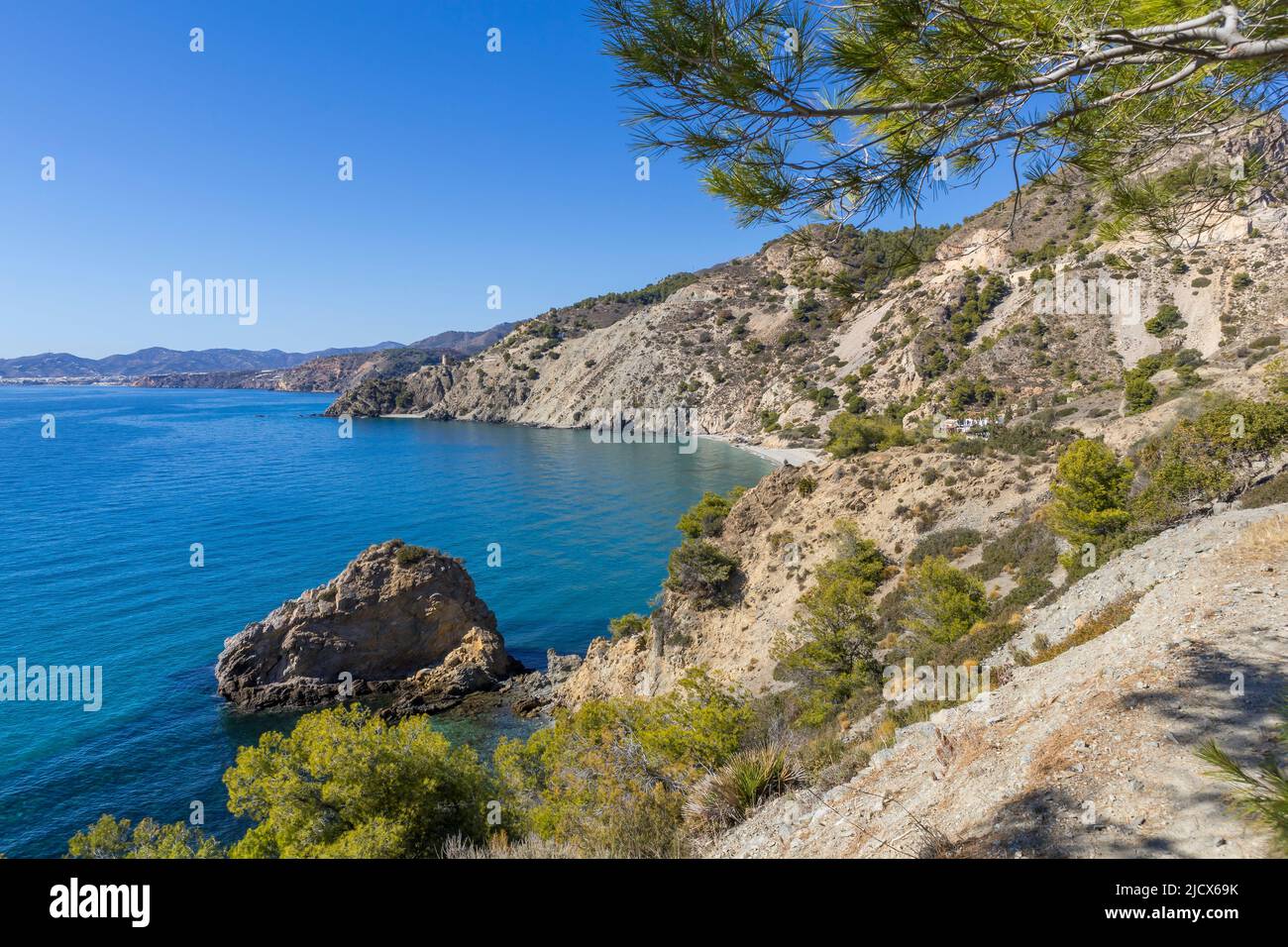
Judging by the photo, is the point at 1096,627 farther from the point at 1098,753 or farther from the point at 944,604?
the point at 1098,753

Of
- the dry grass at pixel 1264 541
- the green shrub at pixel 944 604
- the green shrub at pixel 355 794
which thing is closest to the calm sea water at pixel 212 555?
the green shrub at pixel 355 794

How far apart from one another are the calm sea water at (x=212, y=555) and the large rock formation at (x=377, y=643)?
1.45 meters

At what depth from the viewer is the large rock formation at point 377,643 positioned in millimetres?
20891

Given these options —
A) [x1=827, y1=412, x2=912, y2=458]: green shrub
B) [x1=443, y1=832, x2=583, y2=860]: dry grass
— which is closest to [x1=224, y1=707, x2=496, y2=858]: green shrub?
[x1=443, y1=832, x2=583, y2=860]: dry grass

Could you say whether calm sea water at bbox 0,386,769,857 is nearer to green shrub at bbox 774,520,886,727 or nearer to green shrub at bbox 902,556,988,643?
green shrub at bbox 774,520,886,727

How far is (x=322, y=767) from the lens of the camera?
312 inches

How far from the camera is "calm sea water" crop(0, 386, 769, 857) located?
1691 centimetres

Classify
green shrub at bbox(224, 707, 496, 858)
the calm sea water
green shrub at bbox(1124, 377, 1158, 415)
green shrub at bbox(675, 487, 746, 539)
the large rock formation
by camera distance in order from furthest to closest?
green shrub at bbox(1124, 377, 1158, 415), green shrub at bbox(675, 487, 746, 539), the large rock formation, the calm sea water, green shrub at bbox(224, 707, 496, 858)

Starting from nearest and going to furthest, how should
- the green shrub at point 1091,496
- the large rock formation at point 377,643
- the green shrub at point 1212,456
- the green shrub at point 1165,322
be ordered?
1. the green shrub at point 1212,456
2. the green shrub at point 1091,496
3. the large rock formation at point 377,643
4. the green shrub at point 1165,322

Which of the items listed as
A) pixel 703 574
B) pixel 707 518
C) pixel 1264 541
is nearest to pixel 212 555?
pixel 707 518

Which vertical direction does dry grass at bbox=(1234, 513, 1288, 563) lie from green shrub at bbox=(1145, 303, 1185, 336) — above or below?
below

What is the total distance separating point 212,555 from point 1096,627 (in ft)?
123

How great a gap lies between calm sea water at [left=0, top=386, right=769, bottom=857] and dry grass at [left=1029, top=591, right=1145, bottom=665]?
15829 millimetres

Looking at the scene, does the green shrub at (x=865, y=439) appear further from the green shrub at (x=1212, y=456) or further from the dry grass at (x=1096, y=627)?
the dry grass at (x=1096, y=627)
